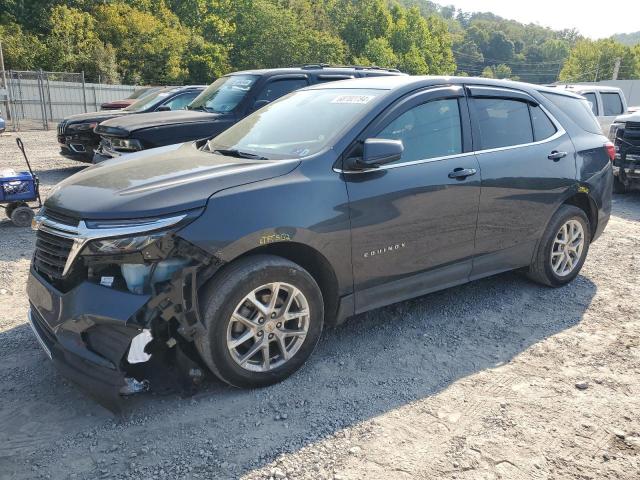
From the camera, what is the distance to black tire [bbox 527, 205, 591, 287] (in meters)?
4.75

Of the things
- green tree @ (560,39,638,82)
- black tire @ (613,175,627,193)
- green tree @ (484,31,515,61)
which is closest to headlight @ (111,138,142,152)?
black tire @ (613,175,627,193)

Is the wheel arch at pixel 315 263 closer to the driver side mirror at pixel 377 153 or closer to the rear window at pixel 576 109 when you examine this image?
the driver side mirror at pixel 377 153

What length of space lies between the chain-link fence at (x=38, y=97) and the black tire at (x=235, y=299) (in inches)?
871

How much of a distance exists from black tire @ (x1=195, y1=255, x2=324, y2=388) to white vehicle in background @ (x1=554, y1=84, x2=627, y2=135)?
10570 millimetres

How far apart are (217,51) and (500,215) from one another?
45390 mm

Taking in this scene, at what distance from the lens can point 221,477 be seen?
8.40ft

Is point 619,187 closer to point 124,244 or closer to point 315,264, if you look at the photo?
point 315,264

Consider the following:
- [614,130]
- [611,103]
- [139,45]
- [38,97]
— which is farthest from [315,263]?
[139,45]

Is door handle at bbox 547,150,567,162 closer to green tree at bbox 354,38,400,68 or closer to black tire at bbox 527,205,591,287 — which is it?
black tire at bbox 527,205,591,287

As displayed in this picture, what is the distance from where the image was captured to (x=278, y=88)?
7.96 meters

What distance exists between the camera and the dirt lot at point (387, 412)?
267cm

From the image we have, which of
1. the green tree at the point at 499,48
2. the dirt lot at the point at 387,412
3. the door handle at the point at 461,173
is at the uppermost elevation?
the green tree at the point at 499,48

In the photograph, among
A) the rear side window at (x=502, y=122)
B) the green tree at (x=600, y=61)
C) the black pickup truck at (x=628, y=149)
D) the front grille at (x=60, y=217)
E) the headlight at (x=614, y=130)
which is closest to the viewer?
the front grille at (x=60, y=217)

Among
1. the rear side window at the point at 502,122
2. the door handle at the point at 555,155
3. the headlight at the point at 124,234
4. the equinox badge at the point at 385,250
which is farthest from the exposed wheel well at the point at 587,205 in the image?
the headlight at the point at 124,234
